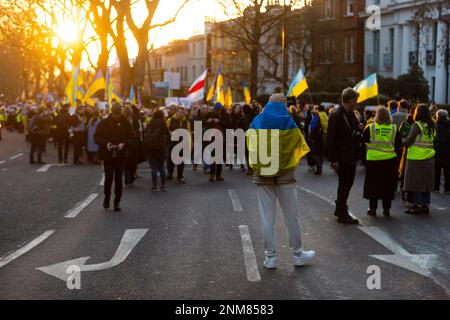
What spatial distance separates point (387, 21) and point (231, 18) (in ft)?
37.0

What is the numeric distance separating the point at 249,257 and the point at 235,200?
6400 millimetres

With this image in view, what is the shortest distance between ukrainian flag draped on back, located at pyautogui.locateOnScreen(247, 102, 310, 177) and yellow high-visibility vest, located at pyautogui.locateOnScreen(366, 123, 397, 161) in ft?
15.0

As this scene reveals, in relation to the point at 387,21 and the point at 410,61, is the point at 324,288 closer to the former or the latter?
the point at 410,61

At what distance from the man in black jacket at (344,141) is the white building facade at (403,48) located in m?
33.7

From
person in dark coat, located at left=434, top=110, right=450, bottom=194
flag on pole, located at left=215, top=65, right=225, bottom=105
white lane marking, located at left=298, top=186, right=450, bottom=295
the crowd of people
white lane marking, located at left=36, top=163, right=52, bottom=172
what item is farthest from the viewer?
flag on pole, located at left=215, top=65, right=225, bottom=105

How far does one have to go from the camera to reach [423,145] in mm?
14000

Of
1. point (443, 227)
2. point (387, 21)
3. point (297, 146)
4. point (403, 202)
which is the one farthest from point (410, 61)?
point (297, 146)

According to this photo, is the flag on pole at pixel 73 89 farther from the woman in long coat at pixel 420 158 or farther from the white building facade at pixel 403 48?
the white building facade at pixel 403 48

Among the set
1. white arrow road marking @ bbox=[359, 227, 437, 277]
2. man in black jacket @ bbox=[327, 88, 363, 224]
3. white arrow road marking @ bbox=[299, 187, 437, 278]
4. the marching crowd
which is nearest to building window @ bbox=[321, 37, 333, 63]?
the marching crowd

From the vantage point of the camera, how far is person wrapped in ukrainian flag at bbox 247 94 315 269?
9086 mm

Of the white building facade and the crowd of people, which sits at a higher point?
the white building facade

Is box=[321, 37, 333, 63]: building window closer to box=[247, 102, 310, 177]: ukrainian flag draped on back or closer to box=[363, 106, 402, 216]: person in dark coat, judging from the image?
box=[363, 106, 402, 216]: person in dark coat

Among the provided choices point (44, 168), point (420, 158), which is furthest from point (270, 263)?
point (44, 168)
